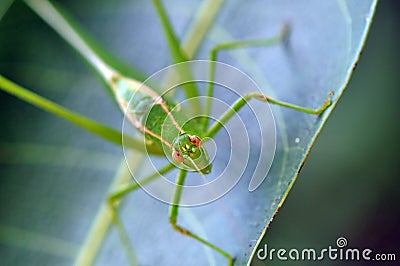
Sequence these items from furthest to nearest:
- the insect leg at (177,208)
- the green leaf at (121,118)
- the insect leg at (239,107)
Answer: the insect leg at (177,208), the insect leg at (239,107), the green leaf at (121,118)

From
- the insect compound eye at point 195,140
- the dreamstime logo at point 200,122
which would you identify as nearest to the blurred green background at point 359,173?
the dreamstime logo at point 200,122

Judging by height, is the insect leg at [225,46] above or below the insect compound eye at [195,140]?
above

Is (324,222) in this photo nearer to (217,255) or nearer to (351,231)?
(351,231)

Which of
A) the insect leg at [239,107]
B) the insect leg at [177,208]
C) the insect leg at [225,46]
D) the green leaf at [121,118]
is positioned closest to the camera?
the green leaf at [121,118]

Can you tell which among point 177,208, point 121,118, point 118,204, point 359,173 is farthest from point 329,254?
point 121,118

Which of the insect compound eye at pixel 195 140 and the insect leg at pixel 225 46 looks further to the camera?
the insect leg at pixel 225 46

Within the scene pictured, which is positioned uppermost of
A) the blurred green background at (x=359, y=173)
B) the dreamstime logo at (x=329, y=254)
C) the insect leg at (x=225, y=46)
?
the insect leg at (x=225, y=46)

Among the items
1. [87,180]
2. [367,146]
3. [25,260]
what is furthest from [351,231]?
[25,260]

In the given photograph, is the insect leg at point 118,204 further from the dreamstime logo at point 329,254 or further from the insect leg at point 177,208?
the dreamstime logo at point 329,254
